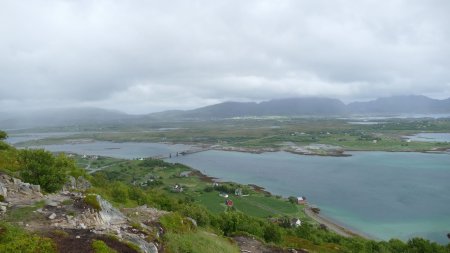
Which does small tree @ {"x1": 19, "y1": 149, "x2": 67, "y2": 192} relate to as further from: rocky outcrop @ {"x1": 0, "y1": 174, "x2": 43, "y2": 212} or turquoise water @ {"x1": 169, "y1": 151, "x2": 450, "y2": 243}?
turquoise water @ {"x1": 169, "y1": 151, "x2": 450, "y2": 243}

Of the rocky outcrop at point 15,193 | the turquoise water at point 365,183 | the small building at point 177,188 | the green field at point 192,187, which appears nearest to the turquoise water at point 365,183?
the turquoise water at point 365,183

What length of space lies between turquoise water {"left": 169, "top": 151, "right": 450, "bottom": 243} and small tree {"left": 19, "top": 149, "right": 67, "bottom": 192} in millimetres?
58241

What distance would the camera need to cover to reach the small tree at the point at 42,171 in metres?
28.7

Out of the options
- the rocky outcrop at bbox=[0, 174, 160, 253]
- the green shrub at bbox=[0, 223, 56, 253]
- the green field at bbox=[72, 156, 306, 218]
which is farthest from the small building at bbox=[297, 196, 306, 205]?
the green shrub at bbox=[0, 223, 56, 253]

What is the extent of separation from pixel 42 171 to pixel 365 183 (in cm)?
9702

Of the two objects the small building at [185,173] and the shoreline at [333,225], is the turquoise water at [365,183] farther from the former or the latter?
the small building at [185,173]

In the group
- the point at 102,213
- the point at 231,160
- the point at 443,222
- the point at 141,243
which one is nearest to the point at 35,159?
the point at 102,213

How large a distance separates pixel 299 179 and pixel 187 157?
240ft

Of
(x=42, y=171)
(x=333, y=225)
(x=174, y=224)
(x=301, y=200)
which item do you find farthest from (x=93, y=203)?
(x=301, y=200)

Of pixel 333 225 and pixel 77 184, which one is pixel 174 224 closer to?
pixel 77 184

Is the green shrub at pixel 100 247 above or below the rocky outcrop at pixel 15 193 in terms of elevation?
below

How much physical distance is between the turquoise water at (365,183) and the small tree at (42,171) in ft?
191

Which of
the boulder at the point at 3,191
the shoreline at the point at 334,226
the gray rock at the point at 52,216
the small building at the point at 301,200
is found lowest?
the shoreline at the point at 334,226

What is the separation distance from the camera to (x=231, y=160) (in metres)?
161
